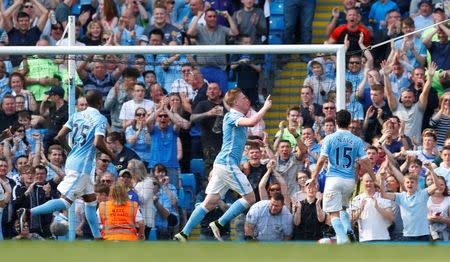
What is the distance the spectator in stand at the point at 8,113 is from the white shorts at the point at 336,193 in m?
3.38

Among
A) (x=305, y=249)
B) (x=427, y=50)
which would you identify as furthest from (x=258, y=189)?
(x=305, y=249)

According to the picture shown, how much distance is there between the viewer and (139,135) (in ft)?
48.9

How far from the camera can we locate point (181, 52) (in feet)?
48.8

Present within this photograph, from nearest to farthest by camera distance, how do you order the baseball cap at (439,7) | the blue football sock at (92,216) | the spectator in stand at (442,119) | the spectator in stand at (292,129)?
the blue football sock at (92,216), the spectator in stand at (292,129), the spectator in stand at (442,119), the baseball cap at (439,7)

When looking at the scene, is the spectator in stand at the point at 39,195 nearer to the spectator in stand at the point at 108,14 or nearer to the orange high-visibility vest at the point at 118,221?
the orange high-visibility vest at the point at 118,221

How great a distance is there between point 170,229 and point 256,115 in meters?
1.56

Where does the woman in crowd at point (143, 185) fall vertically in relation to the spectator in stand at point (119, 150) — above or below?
below

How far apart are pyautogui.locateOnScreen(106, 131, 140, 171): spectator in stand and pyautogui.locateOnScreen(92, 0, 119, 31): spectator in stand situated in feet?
13.3

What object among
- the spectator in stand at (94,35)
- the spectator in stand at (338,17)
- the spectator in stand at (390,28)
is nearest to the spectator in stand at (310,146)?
the spectator in stand at (390,28)

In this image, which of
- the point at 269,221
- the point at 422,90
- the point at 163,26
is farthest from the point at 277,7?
the point at 269,221

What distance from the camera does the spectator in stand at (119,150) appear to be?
14.8 metres

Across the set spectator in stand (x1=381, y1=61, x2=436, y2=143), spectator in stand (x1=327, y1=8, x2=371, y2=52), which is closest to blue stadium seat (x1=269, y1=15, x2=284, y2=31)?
spectator in stand (x1=327, y1=8, x2=371, y2=52)

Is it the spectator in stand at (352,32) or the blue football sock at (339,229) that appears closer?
the blue football sock at (339,229)

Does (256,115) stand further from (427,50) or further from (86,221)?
(427,50)
